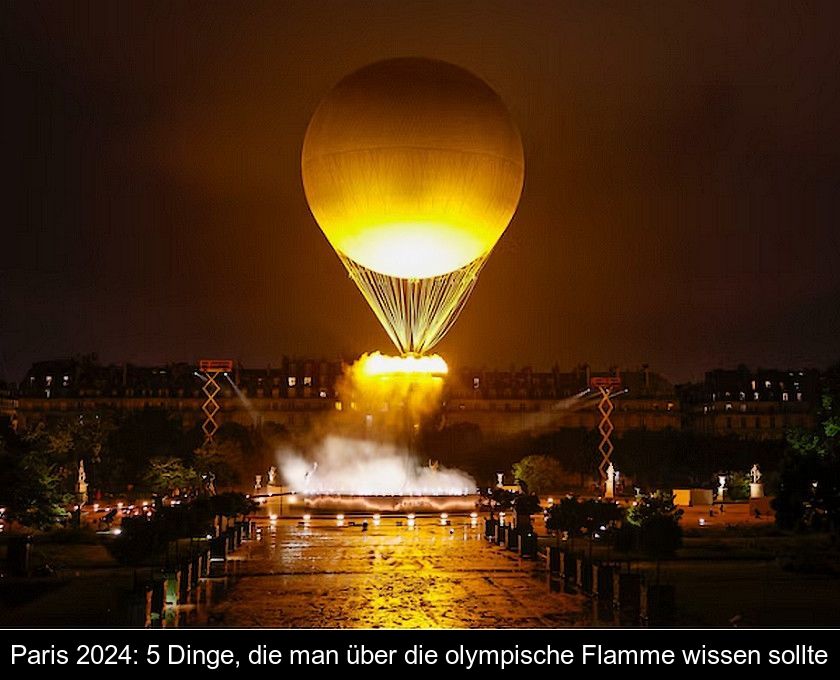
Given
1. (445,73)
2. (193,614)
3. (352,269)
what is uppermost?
(445,73)

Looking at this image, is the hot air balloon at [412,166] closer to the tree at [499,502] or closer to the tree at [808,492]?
the tree at [808,492]

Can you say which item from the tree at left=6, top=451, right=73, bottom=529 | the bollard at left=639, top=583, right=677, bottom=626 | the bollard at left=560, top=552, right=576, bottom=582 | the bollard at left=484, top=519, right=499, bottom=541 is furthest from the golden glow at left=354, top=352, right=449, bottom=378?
the bollard at left=639, top=583, right=677, bottom=626

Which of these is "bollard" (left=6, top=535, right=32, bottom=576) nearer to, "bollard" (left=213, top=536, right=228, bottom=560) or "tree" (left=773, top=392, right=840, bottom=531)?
"bollard" (left=213, top=536, right=228, bottom=560)

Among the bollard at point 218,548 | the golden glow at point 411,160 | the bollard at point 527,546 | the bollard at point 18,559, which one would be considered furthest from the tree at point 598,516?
the bollard at point 18,559

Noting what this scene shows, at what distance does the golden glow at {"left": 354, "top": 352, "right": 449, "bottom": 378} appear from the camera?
52.1m

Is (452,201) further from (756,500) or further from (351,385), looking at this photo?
(351,385)

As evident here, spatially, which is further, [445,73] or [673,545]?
[445,73]
